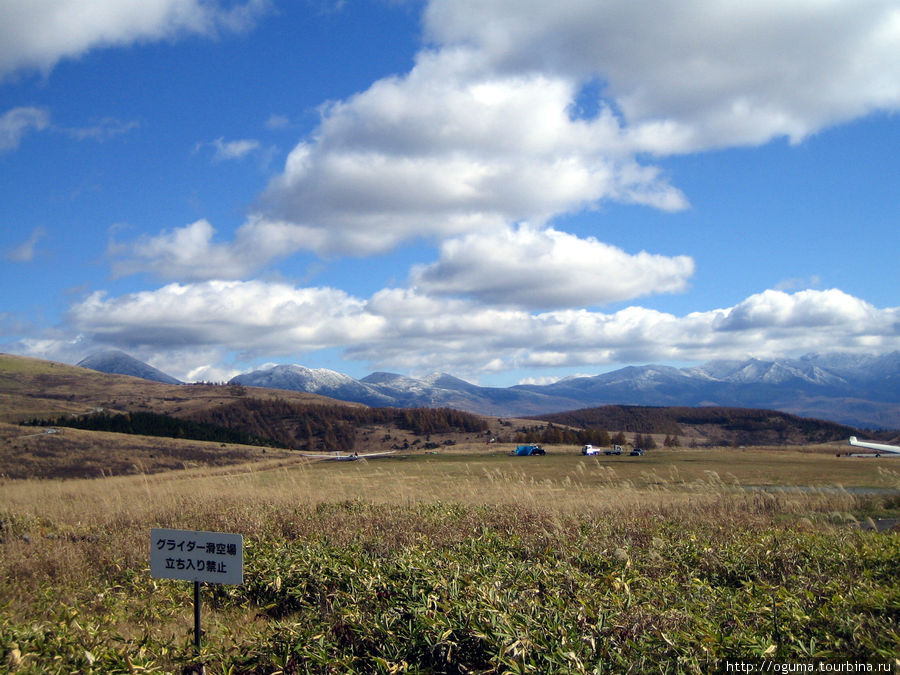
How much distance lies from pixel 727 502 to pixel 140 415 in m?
86.8

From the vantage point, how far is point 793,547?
6.77 metres

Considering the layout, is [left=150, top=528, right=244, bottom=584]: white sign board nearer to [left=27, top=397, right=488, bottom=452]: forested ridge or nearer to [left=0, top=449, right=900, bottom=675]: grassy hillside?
[left=0, top=449, right=900, bottom=675]: grassy hillside

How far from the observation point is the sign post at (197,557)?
4934mm

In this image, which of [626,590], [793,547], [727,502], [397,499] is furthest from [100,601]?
[727,502]

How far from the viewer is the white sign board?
16.2 ft

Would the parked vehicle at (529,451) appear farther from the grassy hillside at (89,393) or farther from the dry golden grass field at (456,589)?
the grassy hillside at (89,393)

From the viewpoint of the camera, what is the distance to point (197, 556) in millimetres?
5094

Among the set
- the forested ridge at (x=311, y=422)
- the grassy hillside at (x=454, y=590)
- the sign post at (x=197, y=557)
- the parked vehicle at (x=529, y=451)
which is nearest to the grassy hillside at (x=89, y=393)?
the forested ridge at (x=311, y=422)

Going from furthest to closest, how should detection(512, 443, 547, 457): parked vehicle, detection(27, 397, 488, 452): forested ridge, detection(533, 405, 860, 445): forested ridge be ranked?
1. detection(533, 405, 860, 445): forested ridge
2. detection(27, 397, 488, 452): forested ridge
3. detection(512, 443, 547, 457): parked vehicle

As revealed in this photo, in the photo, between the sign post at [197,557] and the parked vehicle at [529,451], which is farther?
the parked vehicle at [529,451]

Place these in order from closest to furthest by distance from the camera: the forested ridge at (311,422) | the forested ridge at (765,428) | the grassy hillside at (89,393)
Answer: the forested ridge at (311,422), the grassy hillside at (89,393), the forested ridge at (765,428)

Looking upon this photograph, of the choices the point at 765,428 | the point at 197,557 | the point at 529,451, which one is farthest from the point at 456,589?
the point at 765,428

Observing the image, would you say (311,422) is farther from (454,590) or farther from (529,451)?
(454,590)

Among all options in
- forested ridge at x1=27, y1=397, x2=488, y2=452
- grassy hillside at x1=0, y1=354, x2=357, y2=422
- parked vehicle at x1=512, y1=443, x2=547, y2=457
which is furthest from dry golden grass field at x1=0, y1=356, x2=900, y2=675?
grassy hillside at x1=0, y1=354, x2=357, y2=422
